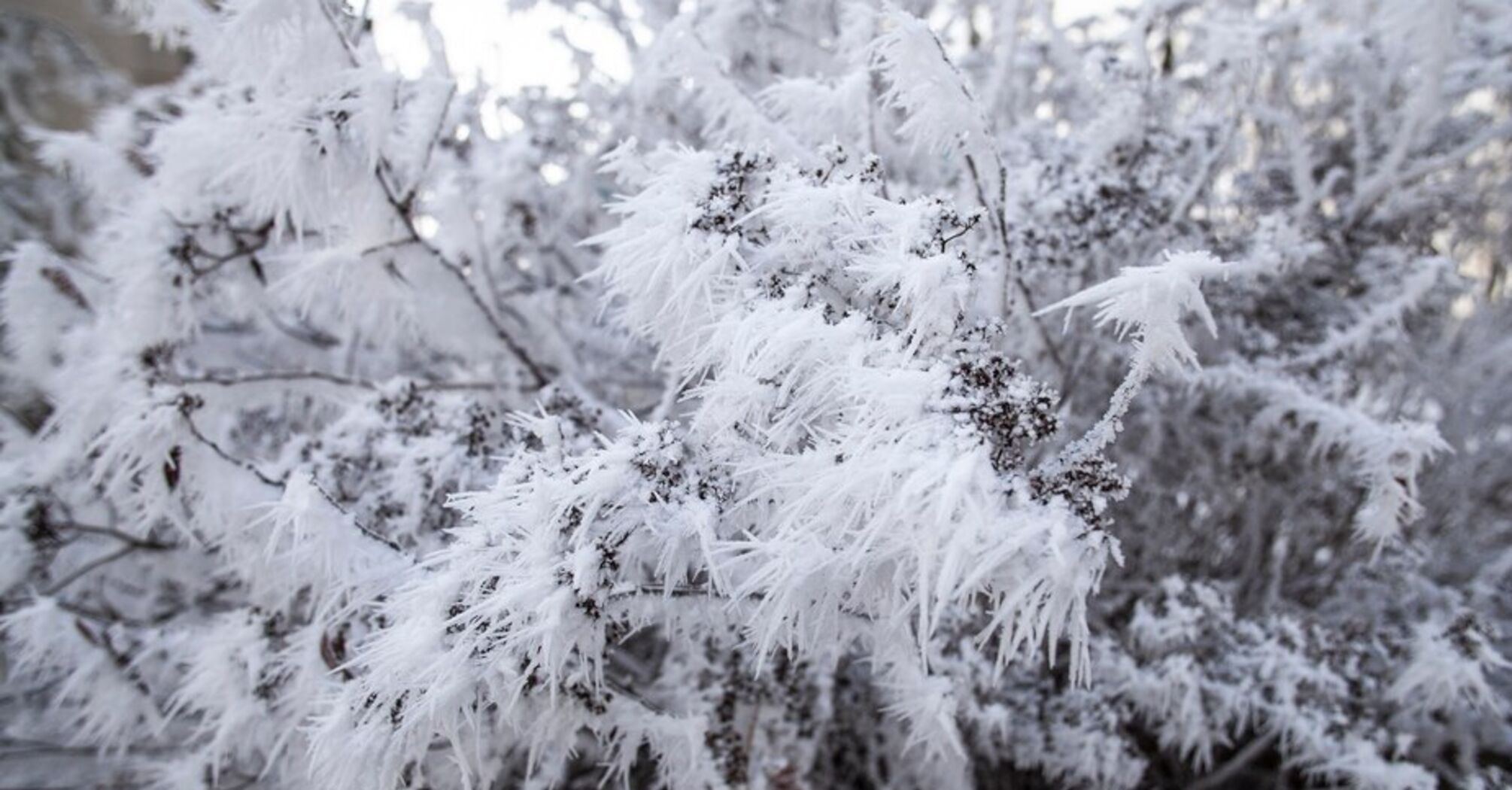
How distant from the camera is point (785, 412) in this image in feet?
4.20

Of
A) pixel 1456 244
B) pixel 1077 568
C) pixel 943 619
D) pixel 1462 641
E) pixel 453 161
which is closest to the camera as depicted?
pixel 1077 568

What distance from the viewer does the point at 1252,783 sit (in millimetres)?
3377

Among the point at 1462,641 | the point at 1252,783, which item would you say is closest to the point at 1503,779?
the point at 1462,641

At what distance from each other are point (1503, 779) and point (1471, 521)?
164 cm

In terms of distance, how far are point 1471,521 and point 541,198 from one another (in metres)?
3.73

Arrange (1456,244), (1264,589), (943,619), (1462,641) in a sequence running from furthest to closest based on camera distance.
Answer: (1456,244)
(1264,589)
(1462,641)
(943,619)

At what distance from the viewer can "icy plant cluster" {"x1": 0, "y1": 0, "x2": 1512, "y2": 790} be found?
4.05ft

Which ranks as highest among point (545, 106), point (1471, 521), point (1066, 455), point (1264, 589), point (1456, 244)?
point (1456, 244)

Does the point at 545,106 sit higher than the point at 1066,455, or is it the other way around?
the point at 545,106

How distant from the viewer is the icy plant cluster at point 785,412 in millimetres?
1233

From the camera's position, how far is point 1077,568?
99cm

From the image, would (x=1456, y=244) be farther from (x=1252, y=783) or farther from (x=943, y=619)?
(x=943, y=619)

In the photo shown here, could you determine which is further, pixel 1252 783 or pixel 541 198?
pixel 1252 783

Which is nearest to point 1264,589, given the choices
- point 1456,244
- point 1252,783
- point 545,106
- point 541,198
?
point 1252,783
